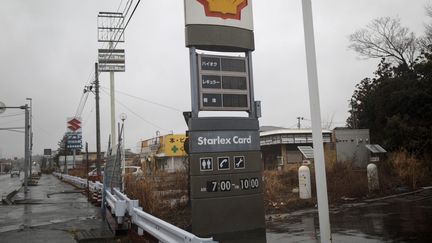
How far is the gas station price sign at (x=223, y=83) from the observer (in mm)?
9211

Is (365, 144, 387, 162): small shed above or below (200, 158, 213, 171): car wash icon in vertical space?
above

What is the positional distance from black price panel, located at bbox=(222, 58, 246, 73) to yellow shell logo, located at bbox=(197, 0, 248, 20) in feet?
3.49

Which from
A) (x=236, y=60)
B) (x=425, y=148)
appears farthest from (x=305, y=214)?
(x=425, y=148)

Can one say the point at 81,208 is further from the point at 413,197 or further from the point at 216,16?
the point at 413,197

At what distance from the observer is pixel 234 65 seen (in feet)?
31.7

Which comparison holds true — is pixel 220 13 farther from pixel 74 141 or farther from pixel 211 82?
pixel 74 141

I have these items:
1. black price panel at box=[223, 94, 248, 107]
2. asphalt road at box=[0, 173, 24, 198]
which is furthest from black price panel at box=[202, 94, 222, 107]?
asphalt road at box=[0, 173, 24, 198]

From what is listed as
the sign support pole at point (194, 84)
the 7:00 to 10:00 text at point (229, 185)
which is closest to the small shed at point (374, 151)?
the 7:00 to 10:00 text at point (229, 185)

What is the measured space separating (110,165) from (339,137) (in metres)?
15.0

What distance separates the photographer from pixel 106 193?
49.3 feet

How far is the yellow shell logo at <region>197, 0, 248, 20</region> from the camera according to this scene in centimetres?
967

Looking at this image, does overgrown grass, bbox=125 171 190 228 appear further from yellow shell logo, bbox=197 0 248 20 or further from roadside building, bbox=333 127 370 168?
roadside building, bbox=333 127 370 168

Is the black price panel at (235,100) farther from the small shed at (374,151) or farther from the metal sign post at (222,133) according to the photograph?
the small shed at (374,151)

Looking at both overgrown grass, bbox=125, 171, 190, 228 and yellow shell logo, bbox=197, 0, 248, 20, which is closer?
yellow shell logo, bbox=197, 0, 248, 20
